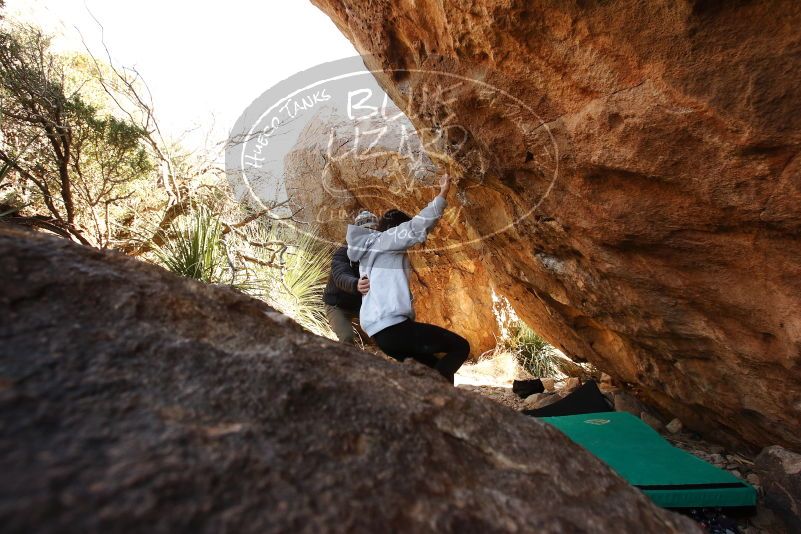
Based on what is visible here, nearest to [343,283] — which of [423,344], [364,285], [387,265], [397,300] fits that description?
[364,285]

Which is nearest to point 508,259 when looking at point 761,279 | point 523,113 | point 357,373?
point 523,113

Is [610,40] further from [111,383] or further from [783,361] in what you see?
[111,383]

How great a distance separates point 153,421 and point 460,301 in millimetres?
7422

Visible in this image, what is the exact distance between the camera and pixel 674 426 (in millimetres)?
3451

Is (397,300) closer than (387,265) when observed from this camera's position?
Yes

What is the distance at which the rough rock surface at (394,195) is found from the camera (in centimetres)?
709

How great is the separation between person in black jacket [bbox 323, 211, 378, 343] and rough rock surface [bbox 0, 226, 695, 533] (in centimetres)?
231

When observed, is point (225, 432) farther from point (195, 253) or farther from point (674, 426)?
point (195, 253)

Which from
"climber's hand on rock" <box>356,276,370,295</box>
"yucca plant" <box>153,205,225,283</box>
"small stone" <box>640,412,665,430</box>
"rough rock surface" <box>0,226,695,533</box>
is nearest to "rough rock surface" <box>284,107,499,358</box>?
"yucca plant" <box>153,205,225,283</box>

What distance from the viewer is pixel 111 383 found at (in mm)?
817

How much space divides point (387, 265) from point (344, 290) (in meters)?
0.66

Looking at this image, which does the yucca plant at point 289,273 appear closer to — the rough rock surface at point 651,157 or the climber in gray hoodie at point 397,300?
the climber in gray hoodie at point 397,300

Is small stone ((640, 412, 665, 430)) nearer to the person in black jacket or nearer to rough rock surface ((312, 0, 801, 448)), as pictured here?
rough rock surface ((312, 0, 801, 448))

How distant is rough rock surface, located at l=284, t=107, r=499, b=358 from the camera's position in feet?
23.3
